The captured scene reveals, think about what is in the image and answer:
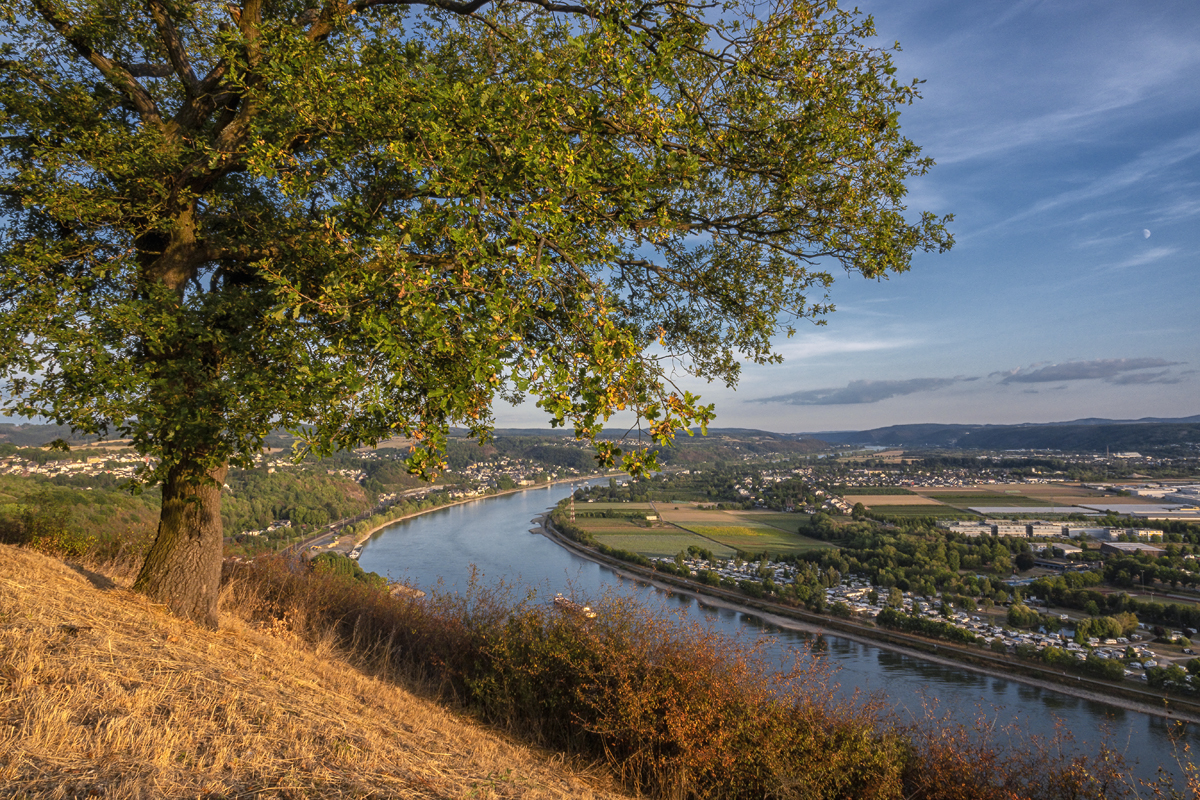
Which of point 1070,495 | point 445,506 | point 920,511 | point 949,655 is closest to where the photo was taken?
point 949,655

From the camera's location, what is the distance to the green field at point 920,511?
137 feet

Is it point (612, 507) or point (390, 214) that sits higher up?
point (390, 214)

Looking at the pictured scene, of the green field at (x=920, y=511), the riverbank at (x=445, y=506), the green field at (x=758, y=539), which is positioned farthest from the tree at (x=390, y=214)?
the green field at (x=920, y=511)

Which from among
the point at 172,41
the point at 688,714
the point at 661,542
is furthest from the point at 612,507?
the point at 172,41

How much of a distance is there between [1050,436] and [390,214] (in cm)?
12528

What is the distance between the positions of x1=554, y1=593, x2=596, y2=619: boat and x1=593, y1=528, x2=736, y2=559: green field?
83.3ft

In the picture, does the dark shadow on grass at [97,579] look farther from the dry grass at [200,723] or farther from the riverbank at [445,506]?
the riverbank at [445,506]

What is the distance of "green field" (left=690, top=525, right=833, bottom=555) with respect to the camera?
108 ft

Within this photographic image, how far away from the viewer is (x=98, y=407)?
3.63m

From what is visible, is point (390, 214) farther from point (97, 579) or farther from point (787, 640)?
point (787, 640)

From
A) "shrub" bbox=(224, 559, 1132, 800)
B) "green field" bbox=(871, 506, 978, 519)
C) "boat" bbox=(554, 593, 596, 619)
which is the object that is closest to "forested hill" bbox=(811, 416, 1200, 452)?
"green field" bbox=(871, 506, 978, 519)

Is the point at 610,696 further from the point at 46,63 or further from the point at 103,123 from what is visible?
the point at 46,63

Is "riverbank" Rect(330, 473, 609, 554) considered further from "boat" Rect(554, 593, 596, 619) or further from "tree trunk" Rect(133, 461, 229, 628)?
"boat" Rect(554, 593, 596, 619)

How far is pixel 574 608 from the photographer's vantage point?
5.22 meters
